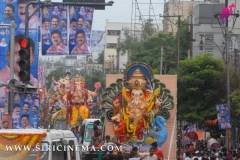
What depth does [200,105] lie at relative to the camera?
4050 cm

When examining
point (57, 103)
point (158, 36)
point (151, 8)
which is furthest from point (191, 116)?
point (151, 8)

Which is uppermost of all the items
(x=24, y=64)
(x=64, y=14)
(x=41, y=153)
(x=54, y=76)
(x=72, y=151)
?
(x=64, y=14)

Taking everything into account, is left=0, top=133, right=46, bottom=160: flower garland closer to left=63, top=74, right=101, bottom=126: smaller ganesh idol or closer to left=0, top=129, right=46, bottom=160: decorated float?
left=0, top=129, right=46, bottom=160: decorated float

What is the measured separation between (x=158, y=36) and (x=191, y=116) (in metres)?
38.7

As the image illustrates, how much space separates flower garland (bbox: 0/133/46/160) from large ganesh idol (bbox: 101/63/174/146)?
13.7 metres

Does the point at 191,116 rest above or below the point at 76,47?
below

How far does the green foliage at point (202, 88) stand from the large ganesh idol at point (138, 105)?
41.4ft

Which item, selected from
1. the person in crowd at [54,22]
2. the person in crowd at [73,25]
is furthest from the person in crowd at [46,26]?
the person in crowd at [73,25]

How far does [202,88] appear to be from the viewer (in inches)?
1604

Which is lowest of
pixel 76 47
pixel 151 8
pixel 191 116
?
pixel 191 116

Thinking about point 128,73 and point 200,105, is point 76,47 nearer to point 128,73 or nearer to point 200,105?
point 128,73

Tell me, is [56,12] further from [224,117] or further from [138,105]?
[224,117]

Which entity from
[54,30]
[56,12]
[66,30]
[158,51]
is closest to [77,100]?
[66,30]

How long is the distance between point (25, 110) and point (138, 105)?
3.83 m
